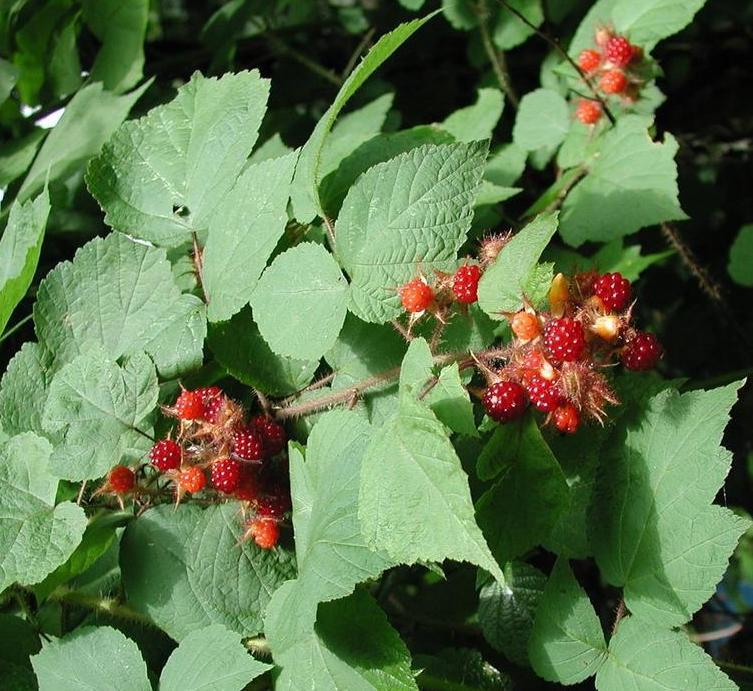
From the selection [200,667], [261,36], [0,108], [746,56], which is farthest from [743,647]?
[0,108]

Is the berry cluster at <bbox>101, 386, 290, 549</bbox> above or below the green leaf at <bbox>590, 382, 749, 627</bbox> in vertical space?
above

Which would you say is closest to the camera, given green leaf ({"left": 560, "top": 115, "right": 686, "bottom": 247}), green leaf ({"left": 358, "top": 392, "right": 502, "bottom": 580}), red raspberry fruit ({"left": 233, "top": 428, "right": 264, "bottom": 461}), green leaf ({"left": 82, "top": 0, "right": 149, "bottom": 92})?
green leaf ({"left": 358, "top": 392, "right": 502, "bottom": 580})

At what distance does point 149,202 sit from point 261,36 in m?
0.95

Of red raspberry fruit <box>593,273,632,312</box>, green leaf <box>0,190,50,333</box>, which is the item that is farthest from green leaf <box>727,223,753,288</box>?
green leaf <box>0,190,50,333</box>

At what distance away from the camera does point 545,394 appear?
72 centimetres

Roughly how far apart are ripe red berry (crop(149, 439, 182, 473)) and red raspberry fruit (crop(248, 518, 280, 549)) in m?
0.09

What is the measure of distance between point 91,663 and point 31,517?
0.15 meters

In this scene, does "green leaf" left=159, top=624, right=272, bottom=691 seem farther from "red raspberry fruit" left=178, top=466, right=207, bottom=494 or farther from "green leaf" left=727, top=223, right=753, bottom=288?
"green leaf" left=727, top=223, right=753, bottom=288

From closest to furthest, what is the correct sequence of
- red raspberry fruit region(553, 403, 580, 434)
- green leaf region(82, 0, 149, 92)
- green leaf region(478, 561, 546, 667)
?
red raspberry fruit region(553, 403, 580, 434)
green leaf region(478, 561, 546, 667)
green leaf region(82, 0, 149, 92)

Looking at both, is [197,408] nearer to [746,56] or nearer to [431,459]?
[431,459]

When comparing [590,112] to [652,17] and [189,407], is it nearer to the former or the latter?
[652,17]

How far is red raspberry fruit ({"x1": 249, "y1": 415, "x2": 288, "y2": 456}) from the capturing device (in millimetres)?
869

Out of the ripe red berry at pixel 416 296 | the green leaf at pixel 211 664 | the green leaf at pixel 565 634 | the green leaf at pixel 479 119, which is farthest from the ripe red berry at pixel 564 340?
the green leaf at pixel 479 119

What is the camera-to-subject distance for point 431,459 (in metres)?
0.65
